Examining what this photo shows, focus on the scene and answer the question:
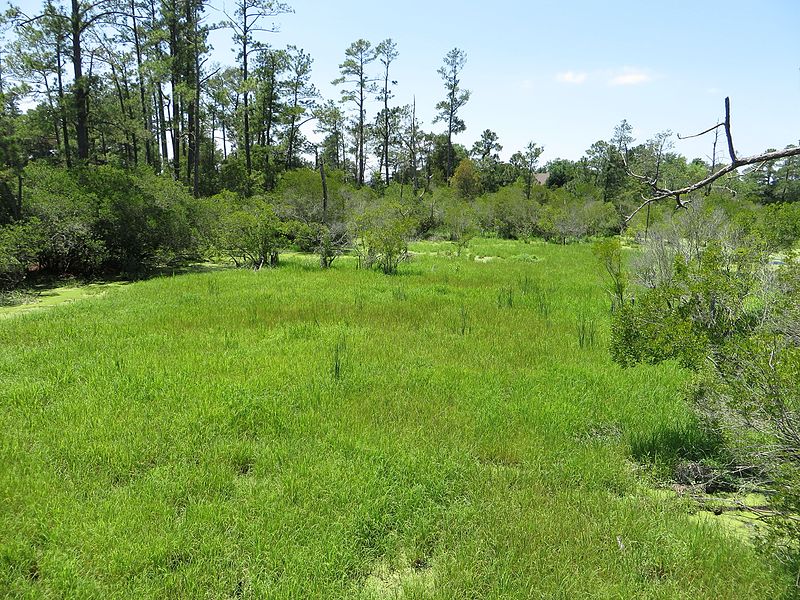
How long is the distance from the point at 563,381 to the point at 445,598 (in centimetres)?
342

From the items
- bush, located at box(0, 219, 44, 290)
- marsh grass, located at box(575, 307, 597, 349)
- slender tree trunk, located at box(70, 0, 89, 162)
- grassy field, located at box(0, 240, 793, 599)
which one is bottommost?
grassy field, located at box(0, 240, 793, 599)

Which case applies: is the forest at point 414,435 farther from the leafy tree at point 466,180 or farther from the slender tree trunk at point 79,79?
the leafy tree at point 466,180

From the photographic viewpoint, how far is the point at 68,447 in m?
3.63

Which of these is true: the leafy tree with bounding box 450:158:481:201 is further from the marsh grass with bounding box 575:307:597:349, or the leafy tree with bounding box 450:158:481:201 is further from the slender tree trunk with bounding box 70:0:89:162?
the marsh grass with bounding box 575:307:597:349

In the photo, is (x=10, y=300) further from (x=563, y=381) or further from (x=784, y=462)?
(x=784, y=462)

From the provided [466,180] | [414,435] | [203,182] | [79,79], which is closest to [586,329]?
[414,435]

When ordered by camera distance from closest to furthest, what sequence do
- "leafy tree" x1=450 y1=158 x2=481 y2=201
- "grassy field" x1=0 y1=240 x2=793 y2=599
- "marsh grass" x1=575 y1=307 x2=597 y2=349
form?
1. "grassy field" x1=0 y1=240 x2=793 y2=599
2. "marsh grass" x1=575 y1=307 x2=597 y2=349
3. "leafy tree" x1=450 y1=158 x2=481 y2=201

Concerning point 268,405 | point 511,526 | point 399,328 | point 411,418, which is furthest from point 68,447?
point 399,328

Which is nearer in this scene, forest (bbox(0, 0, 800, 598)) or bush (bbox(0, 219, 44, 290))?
forest (bbox(0, 0, 800, 598))

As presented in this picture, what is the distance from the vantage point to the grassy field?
2.58m

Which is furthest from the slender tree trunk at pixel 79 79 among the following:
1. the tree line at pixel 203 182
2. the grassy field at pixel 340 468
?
the grassy field at pixel 340 468

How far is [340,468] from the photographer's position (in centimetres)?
352

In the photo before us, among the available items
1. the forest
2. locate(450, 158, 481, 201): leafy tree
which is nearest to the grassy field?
the forest

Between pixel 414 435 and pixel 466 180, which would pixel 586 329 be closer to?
pixel 414 435
